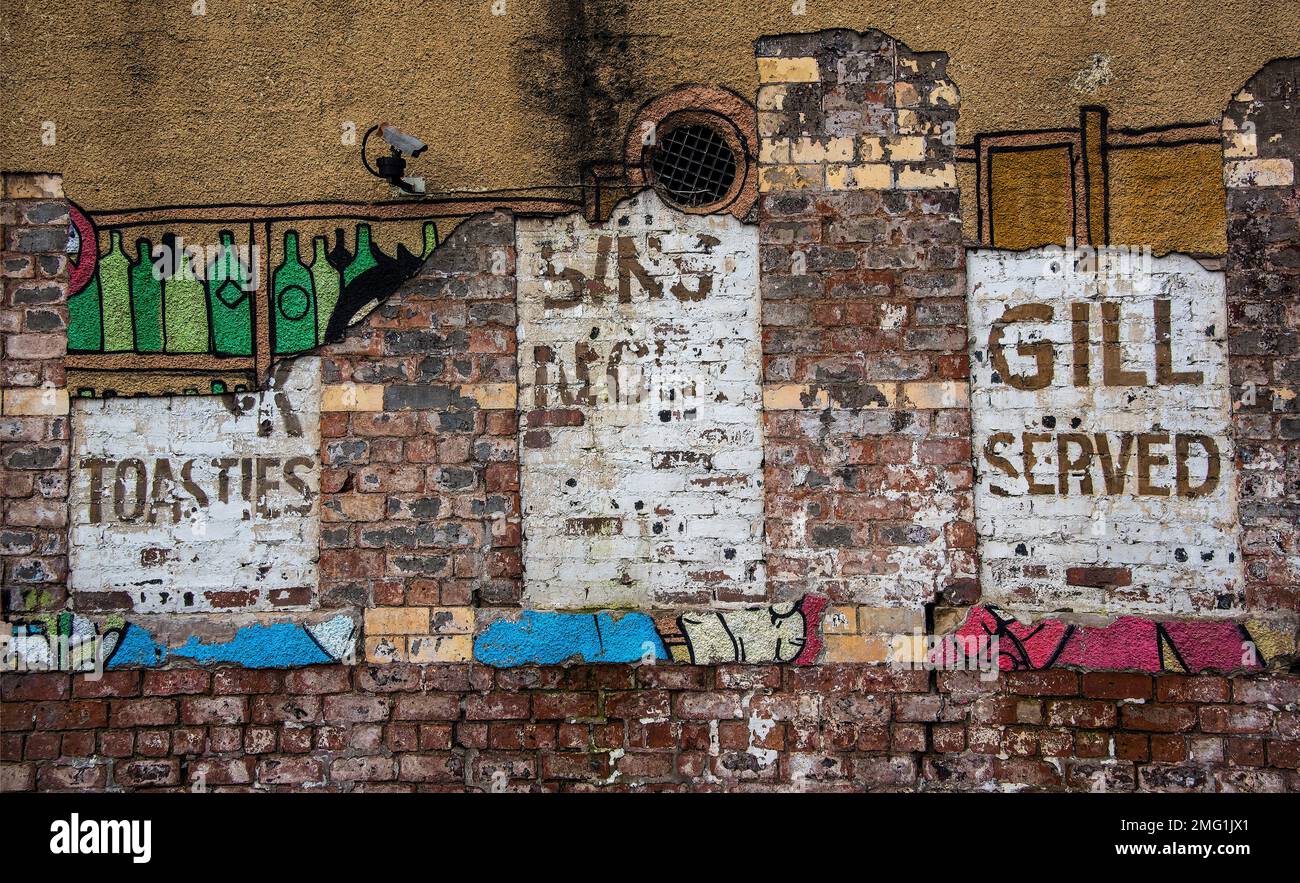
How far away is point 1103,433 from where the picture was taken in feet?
11.4

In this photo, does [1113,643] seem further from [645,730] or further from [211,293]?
[211,293]

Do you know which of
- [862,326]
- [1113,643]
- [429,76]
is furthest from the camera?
[429,76]

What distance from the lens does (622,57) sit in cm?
359

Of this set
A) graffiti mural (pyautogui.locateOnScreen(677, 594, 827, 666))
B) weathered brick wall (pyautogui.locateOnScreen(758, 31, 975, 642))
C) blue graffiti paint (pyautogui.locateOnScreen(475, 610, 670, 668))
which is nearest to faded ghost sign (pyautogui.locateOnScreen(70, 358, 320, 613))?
blue graffiti paint (pyautogui.locateOnScreen(475, 610, 670, 668))

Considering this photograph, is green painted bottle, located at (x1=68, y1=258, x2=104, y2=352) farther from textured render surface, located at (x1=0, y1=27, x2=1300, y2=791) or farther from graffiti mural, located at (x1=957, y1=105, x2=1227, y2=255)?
A: graffiti mural, located at (x1=957, y1=105, x2=1227, y2=255)

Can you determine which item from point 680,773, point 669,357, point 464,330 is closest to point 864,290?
point 669,357

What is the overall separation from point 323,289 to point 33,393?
126cm

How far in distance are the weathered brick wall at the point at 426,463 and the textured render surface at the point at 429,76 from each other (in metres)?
0.58

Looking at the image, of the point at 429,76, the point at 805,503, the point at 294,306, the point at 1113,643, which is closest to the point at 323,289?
the point at 294,306

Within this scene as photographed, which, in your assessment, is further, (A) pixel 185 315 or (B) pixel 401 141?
(A) pixel 185 315

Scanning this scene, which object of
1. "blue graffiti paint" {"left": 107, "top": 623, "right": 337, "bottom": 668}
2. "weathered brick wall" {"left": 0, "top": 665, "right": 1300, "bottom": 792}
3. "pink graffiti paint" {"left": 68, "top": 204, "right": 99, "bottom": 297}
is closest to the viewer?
"weathered brick wall" {"left": 0, "top": 665, "right": 1300, "bottom": 792}

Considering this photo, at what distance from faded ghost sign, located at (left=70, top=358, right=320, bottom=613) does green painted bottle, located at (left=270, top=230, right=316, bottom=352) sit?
9cm

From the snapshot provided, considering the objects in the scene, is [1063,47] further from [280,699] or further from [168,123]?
[280,699]

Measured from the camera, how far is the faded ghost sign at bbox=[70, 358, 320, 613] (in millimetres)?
3564
